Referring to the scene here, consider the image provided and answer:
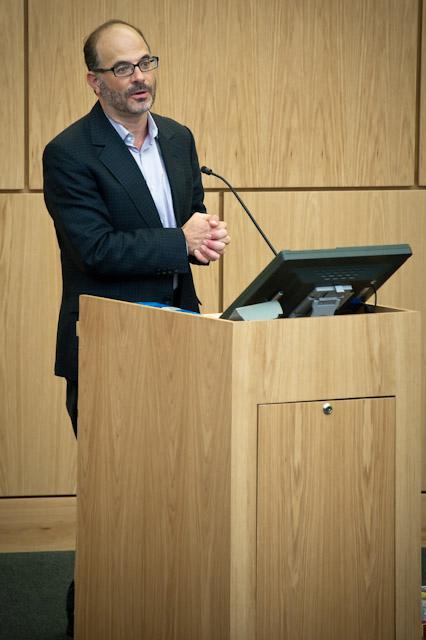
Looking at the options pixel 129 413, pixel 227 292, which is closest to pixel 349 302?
pixel 129 413

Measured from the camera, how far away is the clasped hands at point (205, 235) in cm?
265

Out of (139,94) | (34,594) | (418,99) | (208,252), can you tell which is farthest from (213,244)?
(418,99)

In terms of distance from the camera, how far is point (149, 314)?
7.47ft

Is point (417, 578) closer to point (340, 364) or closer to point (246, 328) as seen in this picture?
point (340, 364)

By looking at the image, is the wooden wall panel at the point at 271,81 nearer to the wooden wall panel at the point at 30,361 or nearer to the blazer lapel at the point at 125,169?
the wooden wall panel at the point at 30,361

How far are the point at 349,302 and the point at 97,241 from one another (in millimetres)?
700

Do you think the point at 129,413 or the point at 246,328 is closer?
the point at 246,328

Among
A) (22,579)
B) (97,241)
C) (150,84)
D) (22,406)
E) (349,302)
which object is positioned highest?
(150,84)

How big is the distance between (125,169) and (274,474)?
1015 millimetres

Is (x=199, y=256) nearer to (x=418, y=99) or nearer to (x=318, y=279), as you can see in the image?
(x=318, y=279)

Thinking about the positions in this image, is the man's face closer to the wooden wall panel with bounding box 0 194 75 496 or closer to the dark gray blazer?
the dark gray blazer

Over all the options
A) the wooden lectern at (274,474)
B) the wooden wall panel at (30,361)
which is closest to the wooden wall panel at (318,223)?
the wooden wall panel at (30,361)

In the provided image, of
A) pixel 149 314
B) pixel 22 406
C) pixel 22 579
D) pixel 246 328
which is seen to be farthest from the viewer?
pixel 22 406

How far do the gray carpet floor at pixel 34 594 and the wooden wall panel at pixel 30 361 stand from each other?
270 millimetres
